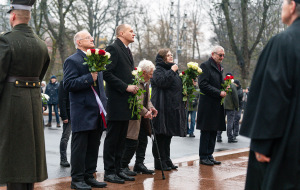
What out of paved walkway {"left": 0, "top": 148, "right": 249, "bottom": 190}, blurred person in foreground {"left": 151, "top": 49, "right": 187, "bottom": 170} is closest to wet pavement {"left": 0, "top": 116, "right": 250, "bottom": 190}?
paved walkway {"left": 0, "top": 148, "right": 249, "bottom": 190}

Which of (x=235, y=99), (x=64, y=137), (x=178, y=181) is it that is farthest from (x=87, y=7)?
(x=178, y=181)

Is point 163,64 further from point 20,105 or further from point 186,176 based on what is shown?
point 20,105

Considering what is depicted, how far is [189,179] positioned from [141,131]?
49.8 inches

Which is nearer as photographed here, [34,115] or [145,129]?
[34,115]

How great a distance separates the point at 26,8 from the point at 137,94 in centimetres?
245

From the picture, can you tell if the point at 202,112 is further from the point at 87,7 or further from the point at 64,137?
the point at 87,7

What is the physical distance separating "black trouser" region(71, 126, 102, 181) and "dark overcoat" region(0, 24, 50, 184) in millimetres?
1194

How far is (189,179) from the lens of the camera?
7.02 metres

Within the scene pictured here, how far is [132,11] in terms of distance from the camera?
34469 mm

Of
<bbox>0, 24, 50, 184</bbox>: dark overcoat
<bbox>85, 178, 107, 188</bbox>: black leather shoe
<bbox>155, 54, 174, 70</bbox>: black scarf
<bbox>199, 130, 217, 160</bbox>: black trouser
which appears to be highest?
<bbox>155, 54, 174, 70</bbox>: black scarf

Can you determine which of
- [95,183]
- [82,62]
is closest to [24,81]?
[82,62]

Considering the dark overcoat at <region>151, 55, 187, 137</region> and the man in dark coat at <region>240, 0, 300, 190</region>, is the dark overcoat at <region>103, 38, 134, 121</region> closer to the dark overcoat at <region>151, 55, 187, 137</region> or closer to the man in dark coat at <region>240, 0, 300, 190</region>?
the dark overcoat at <region>151, 55, 187, 137</region>

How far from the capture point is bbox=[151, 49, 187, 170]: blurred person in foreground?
7738 mm

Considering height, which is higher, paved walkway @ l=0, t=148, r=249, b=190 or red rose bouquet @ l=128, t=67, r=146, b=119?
red rose bouquet @ l=128, t=67, r=146, b=119
